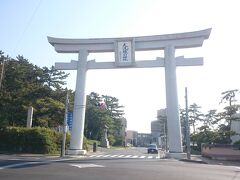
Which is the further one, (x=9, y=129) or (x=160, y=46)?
(x=9, y=129)

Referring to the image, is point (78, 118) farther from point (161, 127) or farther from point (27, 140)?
point (161, 127)

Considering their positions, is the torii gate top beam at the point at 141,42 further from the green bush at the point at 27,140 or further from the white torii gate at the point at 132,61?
the green bush at the point at 27,140

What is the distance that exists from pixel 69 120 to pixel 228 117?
19.4 meters

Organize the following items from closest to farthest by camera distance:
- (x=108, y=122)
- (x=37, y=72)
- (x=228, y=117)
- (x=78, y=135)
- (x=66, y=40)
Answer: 1. (x=78, y=135)
2. (x=66, y=40)
3. (x=228, y=117)
4. (x=37, y=72)
5. (x=108, y=122)

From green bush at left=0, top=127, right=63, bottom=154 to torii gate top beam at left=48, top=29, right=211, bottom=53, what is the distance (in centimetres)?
961

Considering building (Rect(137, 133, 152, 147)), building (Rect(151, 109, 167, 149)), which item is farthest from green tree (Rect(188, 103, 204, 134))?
building (Rect(137, 133, 152, 147))

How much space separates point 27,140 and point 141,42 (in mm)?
16652

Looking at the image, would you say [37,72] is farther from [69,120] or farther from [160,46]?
[160,46]

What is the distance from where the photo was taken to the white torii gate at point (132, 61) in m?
32.8

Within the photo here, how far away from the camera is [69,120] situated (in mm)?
37375

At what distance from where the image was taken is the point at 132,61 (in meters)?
34.4

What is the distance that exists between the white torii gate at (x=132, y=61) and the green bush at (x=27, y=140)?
4.16m

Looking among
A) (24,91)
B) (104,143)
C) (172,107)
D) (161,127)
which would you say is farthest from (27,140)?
(161,127)

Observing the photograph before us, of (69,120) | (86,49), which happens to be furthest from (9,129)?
(86,49)
